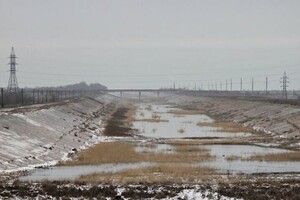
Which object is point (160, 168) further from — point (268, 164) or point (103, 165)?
point (268, 164)

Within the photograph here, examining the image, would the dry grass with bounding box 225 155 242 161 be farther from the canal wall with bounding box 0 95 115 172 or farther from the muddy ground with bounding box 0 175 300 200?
the muddy ground with bounding box 0 175 300 200

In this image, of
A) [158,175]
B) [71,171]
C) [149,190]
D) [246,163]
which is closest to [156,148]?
[246,163]

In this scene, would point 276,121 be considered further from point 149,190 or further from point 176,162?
point 149,190

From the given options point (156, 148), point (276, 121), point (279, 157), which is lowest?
point (156, 148)

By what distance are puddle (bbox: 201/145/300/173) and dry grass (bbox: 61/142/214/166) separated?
1478mm

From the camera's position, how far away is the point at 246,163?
34219mm

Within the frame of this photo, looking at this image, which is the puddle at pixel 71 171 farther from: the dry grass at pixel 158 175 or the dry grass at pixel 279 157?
the dry grass at pixel 279 157

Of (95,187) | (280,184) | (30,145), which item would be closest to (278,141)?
(30,145)

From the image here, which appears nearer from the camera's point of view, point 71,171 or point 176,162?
point 71,171

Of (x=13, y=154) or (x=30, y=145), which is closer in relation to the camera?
(x=13, y=154)

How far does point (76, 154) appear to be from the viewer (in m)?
39.2

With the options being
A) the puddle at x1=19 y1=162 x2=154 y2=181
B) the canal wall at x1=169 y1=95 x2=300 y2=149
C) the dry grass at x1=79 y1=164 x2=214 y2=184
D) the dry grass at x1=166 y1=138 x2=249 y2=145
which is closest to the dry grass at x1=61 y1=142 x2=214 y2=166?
the puddle at x1=19 y1=162 x2=154 y2=181

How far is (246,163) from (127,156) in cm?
872

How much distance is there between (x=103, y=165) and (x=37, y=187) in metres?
11.6
